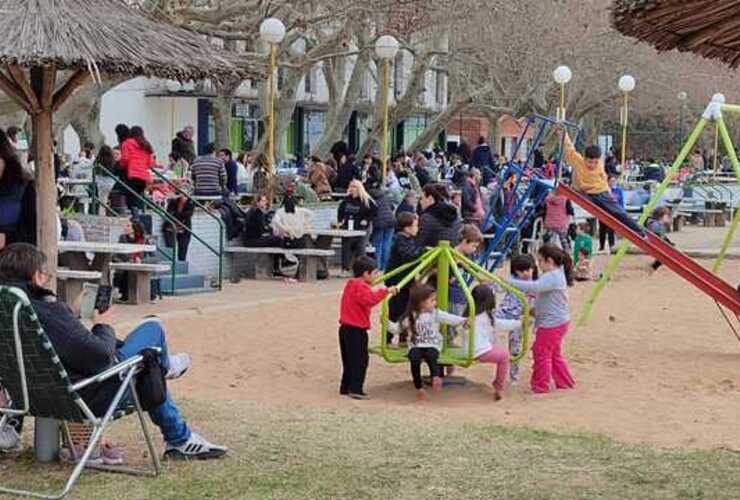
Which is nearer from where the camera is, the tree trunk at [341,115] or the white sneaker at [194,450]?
the white sneaker at [194,450]

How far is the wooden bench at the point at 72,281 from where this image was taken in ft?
45.1

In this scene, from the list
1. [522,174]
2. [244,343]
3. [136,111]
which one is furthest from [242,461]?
[136,111]

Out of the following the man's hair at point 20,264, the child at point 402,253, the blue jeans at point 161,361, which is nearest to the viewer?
the man's hair at point 20,264

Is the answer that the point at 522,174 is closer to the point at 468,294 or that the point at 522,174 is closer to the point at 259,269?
the point at 468,294

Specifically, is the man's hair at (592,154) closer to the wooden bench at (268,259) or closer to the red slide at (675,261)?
the red slide at (675,261)

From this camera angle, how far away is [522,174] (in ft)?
45.6

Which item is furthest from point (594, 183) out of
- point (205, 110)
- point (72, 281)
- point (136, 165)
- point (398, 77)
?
point (205, 110)

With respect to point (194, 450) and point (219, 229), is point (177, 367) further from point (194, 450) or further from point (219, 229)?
point (219, 229)

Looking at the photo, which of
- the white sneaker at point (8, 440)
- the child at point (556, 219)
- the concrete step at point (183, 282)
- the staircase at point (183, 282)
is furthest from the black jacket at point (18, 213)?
the child at point (556, 219)

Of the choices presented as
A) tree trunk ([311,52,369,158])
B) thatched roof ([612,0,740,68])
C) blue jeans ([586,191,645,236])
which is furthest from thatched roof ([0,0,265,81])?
tree trunk ([311,52,369,158])

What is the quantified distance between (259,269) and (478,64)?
17.6 metres

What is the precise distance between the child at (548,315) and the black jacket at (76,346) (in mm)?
4840

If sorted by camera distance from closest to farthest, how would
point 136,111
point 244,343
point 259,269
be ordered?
point 244,343, point 259,269, point 136,111

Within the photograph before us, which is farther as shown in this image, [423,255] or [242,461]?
[423,255]
